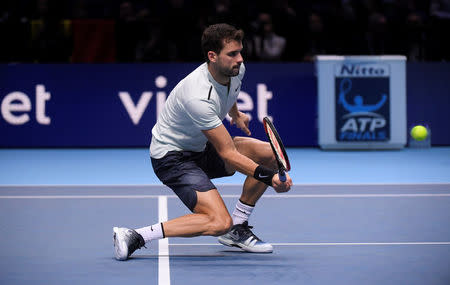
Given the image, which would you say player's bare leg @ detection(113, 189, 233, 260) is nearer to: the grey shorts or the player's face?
the grey shorts

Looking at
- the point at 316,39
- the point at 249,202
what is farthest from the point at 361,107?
the point at 249,202

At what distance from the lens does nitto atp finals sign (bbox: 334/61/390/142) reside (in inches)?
453

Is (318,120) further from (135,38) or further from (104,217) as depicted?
(104,217)

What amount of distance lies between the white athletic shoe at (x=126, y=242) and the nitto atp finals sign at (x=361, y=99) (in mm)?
6619

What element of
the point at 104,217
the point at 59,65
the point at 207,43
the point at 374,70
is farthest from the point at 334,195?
the point at 59,65

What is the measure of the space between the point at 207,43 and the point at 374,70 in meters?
6.66

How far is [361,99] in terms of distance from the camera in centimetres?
1153

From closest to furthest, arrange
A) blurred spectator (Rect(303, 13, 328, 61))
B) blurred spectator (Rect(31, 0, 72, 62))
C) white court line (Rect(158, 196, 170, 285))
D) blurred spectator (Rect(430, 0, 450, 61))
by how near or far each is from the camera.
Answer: white court line (Rect(158, 196, 170, 285)), blurred spectator (Rect(31, 0, 72, 62)), blurred spectator (Rect(303, 13, 328, 61)), blurred spectator (Rect(430, 0, 450, 61))

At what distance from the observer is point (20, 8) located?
13.8 m

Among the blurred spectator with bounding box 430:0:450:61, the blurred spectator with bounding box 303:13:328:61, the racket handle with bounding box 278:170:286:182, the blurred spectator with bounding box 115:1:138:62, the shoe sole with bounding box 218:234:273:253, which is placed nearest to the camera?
the racket handle with bounding box 278:170:286:182

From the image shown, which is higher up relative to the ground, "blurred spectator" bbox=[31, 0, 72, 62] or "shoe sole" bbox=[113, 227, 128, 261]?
"blurred spectator" bbox=[31, 0, 72, 62]

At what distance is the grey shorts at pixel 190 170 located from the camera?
212 inches

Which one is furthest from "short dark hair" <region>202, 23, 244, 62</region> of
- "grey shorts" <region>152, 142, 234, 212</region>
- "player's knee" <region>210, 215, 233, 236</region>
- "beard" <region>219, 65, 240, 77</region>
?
"player's knee" <region>210, 215, 233, 236</region>

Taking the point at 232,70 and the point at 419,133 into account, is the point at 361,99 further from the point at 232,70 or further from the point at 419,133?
the point at 232,70
